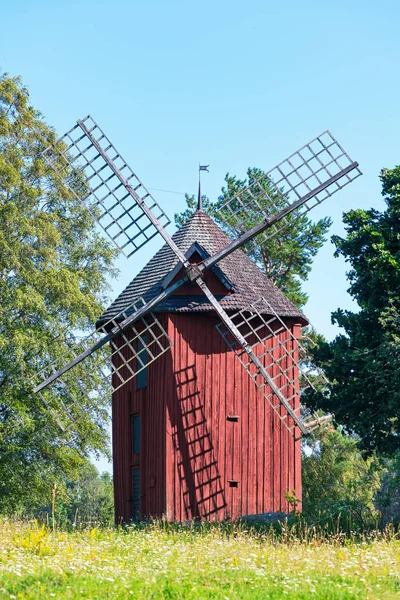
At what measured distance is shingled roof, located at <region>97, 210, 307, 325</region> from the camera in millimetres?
22547

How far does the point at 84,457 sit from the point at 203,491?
10101mm

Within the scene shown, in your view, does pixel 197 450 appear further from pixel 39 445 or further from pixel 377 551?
pixel 39 445

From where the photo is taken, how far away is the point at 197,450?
21.9 meters

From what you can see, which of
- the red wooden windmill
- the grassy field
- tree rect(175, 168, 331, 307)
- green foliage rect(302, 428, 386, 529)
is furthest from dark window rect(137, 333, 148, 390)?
tree rect(175, 168, 331, 307)

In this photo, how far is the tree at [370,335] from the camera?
19.6 meters

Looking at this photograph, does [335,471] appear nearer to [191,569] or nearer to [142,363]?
[142,363]

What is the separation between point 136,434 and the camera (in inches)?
926

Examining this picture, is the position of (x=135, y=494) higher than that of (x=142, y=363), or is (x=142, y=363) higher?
(x=142, y=363)

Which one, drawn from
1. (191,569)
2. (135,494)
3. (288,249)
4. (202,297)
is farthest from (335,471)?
(191,569)

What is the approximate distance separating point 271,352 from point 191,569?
33.9 feet

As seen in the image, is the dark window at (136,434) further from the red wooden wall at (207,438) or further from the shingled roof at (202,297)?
the shingled roof at (202,297)

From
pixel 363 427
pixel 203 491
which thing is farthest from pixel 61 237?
pixel 363 427

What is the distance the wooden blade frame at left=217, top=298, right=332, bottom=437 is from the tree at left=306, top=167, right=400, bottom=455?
59.1 inches

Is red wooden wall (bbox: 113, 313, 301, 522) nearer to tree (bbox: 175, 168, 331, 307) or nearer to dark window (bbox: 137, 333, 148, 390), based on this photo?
dark window (bbox: 137, 333, 148, 390)
